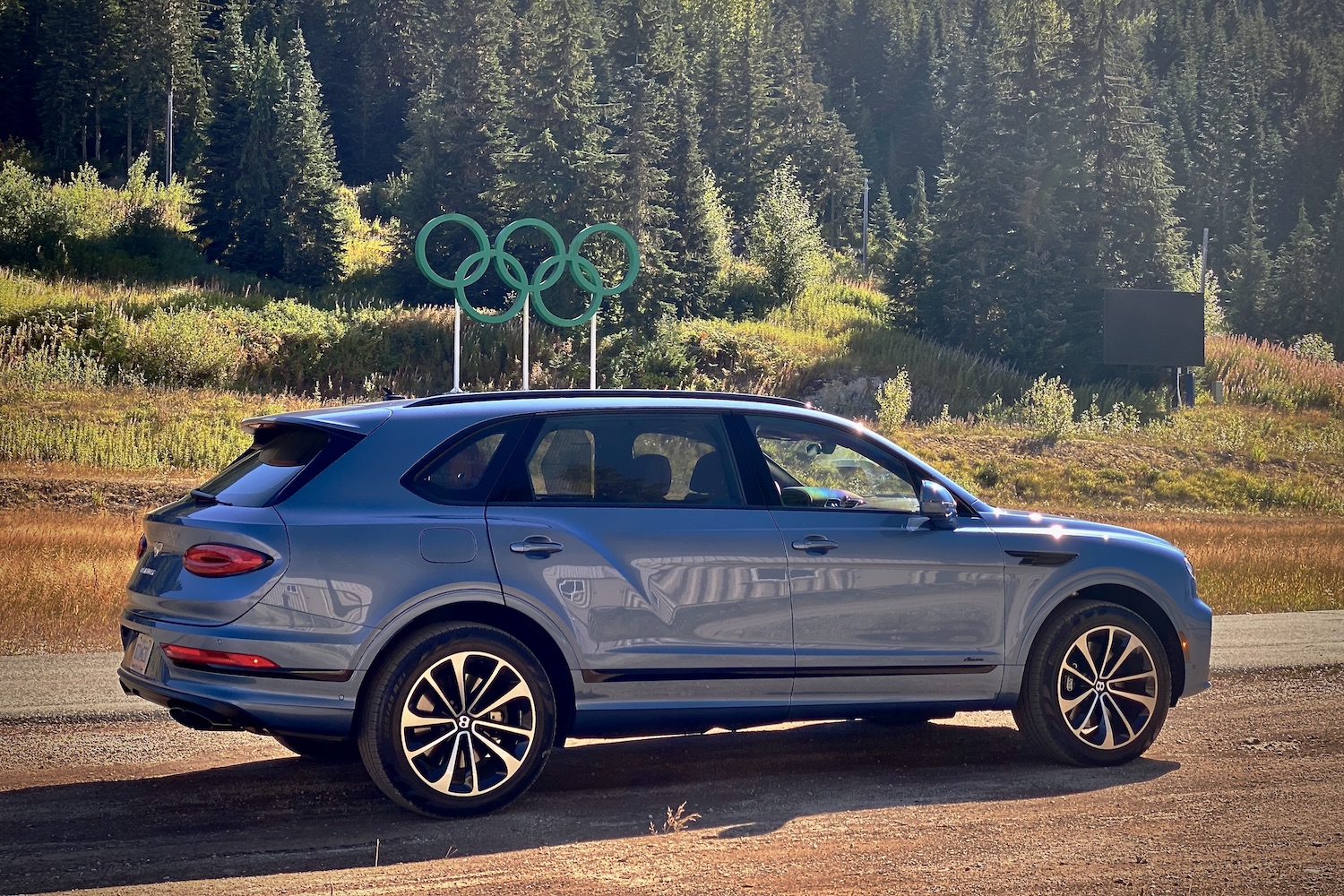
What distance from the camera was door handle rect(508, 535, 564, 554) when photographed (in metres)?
6.50

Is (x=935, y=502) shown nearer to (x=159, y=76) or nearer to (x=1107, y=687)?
(x=1107, y=687)

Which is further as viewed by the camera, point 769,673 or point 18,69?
point 18,69

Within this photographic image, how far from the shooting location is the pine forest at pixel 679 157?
5731cm

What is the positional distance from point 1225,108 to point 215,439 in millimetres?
82559

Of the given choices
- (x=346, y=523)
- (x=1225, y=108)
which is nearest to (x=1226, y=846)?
(x=346, y=523)

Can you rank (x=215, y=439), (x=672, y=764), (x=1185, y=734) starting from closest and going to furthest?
(x=672, y=764), (x=1185, y=734), (x=215, y=439)

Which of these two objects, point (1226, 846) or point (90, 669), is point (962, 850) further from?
point (90, 669)

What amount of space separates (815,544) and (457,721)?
1864mm

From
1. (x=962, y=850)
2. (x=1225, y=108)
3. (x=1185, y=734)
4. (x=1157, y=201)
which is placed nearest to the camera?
(x=962, y=850)

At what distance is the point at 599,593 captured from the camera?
21.6 feet

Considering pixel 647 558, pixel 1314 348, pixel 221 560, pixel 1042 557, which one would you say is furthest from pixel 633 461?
pixel 1314 348

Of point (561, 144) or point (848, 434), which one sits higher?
point (561, 144)

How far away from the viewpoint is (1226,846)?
593cm

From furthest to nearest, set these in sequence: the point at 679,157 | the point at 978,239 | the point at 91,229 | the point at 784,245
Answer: the point at 679,157, the point at 784,245, the point at 978,239, the point at 91,229
